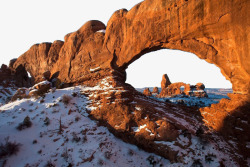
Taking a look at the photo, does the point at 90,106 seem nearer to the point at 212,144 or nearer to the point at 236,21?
the point at 212,144

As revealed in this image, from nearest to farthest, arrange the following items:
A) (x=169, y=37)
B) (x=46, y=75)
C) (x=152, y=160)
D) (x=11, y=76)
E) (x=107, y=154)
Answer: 1. (x=152, y=160)
2. (x=107, y=154)
3. (x=169, y=37)
4. (x=46, y=75)
5. (x=11, y=76)

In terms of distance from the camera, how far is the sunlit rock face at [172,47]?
8.88 meters

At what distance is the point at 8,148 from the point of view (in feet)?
28.9

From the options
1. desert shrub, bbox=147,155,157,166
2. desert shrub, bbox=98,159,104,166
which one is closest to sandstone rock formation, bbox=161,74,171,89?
desert shrub, bbox=147,155,157,166

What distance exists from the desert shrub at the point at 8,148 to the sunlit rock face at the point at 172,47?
18.9ft

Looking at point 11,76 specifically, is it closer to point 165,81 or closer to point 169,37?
point 169,37

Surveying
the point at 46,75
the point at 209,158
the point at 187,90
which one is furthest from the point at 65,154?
the point at 187,90

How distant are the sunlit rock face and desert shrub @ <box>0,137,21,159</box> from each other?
5.77 m

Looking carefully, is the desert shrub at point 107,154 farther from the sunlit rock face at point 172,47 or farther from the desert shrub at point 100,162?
the sunlit rock face at point 172,47

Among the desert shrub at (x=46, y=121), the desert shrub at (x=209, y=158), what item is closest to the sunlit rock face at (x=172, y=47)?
the desert shrub at (x=209, y=158)

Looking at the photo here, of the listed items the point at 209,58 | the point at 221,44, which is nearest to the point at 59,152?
the point at 209,58

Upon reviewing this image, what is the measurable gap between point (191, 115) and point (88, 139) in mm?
9826

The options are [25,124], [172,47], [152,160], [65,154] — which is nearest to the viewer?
[152,160]

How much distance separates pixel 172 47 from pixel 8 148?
15.1 meters
